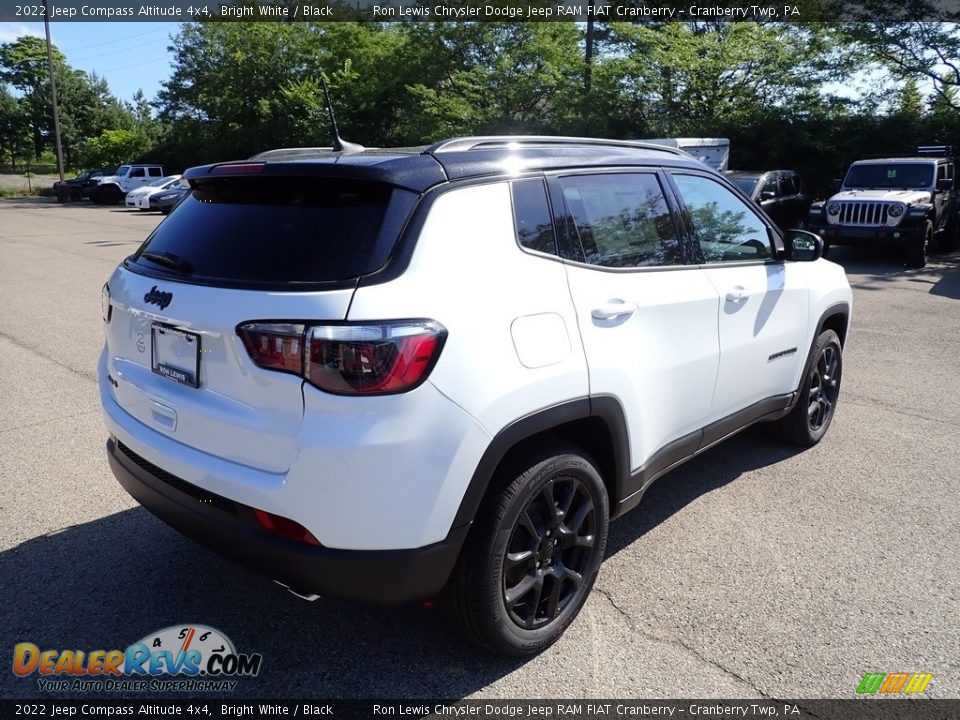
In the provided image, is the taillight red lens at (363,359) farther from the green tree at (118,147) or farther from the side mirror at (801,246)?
the green tree at (118,147)

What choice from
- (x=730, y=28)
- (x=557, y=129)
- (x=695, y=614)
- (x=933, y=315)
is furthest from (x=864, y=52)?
(x=695, y=614)

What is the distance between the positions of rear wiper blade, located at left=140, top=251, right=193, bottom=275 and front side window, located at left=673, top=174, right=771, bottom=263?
2237 mm

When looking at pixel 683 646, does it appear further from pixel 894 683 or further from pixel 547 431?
pixel 547 431

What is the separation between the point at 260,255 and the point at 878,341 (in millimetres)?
7273

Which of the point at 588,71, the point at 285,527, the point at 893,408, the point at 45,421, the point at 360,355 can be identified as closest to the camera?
the point at 360,355

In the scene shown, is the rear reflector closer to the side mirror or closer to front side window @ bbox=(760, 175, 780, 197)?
the side mirror

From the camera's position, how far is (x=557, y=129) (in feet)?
83.0

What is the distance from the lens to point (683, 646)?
2.84 m

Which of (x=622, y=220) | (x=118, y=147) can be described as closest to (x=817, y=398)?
(x=622, y=220)

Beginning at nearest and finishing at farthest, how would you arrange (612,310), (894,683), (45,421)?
1. (894,683)
2. (612,310)
3. (45,421)

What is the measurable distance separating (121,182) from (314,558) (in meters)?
38.5

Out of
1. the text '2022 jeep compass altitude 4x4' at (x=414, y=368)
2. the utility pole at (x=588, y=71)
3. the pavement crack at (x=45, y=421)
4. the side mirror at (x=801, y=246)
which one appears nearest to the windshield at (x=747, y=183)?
the utility pole at (x=588, y=71)

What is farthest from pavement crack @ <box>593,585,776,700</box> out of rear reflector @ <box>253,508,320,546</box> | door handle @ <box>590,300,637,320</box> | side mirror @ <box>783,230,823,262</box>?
side mirror @ <box>783,230,823,262</box>

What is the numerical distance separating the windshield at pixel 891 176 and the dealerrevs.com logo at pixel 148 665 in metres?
15.0
